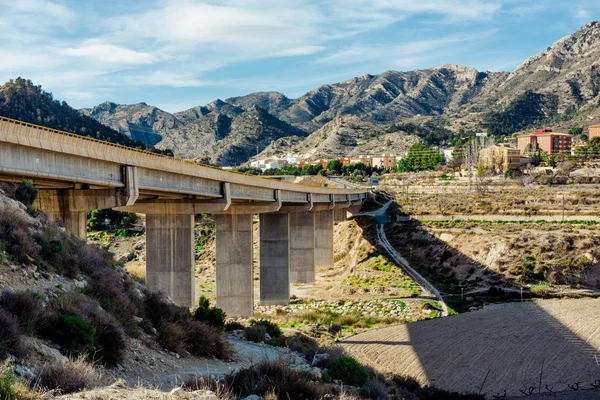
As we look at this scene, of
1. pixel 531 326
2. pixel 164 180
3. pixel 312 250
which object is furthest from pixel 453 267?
pixel 164 180

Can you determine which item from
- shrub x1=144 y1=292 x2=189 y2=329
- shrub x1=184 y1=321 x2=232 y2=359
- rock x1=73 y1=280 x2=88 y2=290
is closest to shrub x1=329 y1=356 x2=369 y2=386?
shrub x1=184 y1=321 x2=232 y2=359

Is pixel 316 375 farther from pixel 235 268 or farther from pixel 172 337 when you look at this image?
pixel 235 268

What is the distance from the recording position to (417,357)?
3075 centimetres

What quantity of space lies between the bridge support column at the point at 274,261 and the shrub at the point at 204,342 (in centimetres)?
2909

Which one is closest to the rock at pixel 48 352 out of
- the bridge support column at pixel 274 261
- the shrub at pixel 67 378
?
the shrub at pixel 67 378

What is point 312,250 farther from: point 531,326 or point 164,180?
point 164,180

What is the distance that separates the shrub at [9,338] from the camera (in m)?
11.9

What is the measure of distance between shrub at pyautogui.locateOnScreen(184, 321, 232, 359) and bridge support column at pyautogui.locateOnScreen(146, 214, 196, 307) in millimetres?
13524

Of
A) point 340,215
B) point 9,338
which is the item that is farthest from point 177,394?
point 340,215

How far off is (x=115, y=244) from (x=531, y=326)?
55893 mm

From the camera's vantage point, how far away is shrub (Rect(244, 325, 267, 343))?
2627cm

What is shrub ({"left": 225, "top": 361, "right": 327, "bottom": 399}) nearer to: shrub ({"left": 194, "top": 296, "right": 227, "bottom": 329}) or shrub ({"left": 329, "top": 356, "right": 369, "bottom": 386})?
shrub ({"left": 329, "top": 356, "right": 369, "bottom": 386})

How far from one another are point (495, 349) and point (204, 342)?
1766 centimetres

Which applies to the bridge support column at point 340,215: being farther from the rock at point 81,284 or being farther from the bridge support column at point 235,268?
the rock at point 81,284
